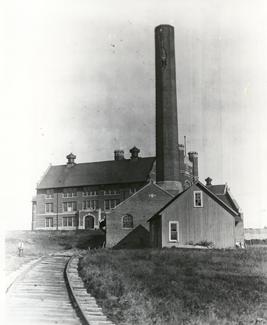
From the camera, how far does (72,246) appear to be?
3881 centimetres

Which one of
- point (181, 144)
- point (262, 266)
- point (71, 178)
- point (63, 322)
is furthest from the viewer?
point (71, 178)

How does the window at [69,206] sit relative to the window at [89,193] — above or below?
below

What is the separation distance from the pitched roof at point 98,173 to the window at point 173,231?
25.1 m

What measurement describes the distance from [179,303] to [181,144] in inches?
1841

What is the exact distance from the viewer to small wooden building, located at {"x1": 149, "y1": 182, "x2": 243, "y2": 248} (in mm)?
28131

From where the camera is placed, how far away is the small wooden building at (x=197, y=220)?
92.3 feet

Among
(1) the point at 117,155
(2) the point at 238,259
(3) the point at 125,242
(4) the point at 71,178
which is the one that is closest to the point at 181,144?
(1) the point at 117,155

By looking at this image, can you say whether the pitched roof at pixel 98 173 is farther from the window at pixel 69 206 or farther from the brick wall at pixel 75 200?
the window at pixel 69 206

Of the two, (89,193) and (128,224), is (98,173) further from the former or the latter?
(128,224)

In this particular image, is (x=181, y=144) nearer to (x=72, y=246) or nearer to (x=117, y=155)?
(x=117, y=155)

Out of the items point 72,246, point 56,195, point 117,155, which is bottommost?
point 72,246

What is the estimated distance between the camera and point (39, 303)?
9.52m

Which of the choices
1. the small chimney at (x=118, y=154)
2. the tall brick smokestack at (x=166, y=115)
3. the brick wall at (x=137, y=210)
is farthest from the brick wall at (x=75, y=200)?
the brick wall at (x=137, y=210)

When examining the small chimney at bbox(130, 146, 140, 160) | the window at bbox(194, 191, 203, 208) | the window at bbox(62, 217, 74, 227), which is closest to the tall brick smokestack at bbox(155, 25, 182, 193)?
the window at bbox(194, 191, 203, 208)
